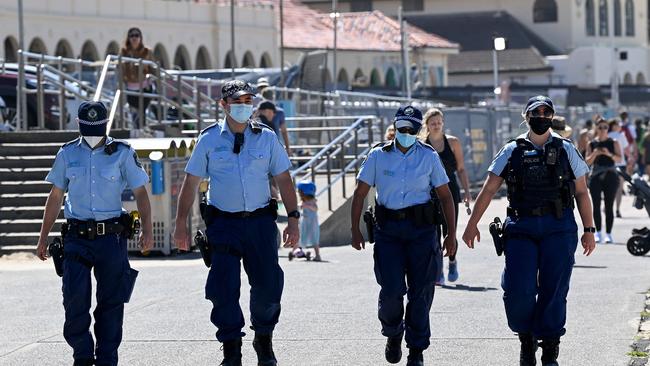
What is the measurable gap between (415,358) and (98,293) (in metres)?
1.87

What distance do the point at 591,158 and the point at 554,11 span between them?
7982cm

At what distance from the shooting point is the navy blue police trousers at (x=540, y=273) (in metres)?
9.55

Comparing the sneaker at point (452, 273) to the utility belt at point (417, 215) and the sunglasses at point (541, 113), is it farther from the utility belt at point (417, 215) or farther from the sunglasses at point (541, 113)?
the sunglasses at point (541, 113)

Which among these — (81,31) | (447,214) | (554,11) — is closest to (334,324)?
(447,214)

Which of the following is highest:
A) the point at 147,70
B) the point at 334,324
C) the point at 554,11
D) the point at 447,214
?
the point at 554,11

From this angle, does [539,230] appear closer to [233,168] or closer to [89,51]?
[233,168]

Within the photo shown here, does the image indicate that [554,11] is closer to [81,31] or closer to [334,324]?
[81,31]

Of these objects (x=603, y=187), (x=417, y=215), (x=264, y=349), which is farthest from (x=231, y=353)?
(x=603, y=187)

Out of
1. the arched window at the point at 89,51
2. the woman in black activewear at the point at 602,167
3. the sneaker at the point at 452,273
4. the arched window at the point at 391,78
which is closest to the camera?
the sneaker at the point at 452,273

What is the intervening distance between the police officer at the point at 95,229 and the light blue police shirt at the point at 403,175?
1429 millimetres

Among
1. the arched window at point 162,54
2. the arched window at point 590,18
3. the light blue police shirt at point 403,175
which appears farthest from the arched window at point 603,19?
the light blue police shirt at point 403,175

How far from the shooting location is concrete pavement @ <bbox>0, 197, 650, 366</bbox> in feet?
34.5

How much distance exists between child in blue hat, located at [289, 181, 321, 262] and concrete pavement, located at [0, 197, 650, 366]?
35cm

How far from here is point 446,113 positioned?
32.9 meters
